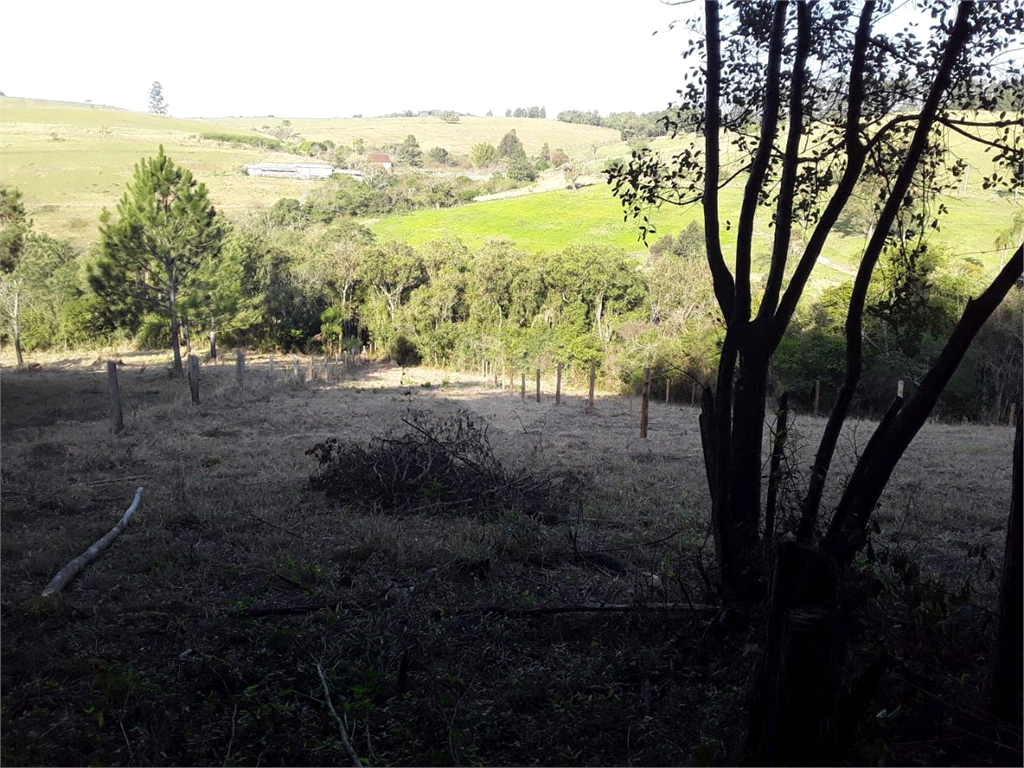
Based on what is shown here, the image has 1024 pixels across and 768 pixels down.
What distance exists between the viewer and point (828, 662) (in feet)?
6.95

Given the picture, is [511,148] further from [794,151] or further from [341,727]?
[341,727]

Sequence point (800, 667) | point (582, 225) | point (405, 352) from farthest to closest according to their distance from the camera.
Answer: point (582, 225) < point (405, 352) < point (800, 667)

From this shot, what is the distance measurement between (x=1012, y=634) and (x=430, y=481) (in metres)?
5.39

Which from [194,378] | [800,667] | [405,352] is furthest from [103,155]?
[800,667]

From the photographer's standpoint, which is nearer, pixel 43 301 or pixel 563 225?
pixel 43 301

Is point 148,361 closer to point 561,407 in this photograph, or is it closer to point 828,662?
point 561,407

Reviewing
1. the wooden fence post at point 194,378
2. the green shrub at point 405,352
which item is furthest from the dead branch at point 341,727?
the green shrub at point 405,352

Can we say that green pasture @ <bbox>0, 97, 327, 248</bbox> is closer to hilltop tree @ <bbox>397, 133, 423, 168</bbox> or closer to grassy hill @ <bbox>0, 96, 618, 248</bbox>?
grassy hill @ <bbox>0, 96, 618, 248</bbox>

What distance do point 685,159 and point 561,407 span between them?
14.9 metres

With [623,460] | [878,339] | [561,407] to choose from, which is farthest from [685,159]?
[561,407]

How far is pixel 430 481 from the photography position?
7.39 metres

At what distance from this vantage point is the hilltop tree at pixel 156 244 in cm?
2833

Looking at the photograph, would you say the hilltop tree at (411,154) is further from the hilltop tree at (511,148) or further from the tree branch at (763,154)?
the tree branch at (763,154)

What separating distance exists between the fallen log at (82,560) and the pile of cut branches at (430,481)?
1.88m
